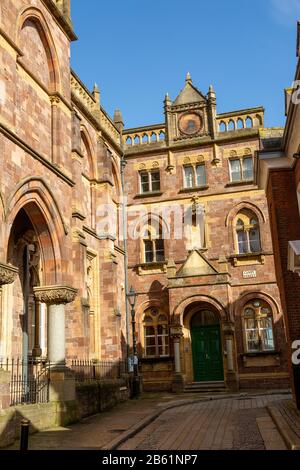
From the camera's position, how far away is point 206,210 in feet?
97.6

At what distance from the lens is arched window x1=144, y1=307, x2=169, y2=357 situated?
28.7 metres

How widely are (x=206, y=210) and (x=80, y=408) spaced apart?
15.6 meters

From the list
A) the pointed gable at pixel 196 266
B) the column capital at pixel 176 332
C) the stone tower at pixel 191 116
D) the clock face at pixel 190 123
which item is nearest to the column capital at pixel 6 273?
the column capital at pixel 176 332

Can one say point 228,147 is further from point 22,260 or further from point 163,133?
point 22,260

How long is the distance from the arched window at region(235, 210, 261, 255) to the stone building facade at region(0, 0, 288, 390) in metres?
0.06

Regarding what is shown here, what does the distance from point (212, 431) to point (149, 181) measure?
20.1 m

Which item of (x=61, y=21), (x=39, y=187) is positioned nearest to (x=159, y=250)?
(x=61, y=21)

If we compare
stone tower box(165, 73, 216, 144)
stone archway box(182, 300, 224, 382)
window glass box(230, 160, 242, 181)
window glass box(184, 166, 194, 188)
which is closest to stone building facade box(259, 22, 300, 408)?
stone archway box(182, 300, 224, 382)

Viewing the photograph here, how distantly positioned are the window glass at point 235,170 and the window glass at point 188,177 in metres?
2.23

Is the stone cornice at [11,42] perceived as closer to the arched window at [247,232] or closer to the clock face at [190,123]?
the arched window at [247,232]

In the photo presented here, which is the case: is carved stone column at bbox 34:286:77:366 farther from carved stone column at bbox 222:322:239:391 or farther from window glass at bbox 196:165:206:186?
window glass at bbox 196:165:206:186

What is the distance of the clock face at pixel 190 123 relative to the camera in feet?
102

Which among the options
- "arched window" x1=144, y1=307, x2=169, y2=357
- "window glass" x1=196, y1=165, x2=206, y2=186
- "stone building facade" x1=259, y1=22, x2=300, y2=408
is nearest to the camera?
"stone building facade" x1=259, y1=22, x2=300, y2=408
